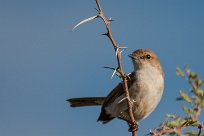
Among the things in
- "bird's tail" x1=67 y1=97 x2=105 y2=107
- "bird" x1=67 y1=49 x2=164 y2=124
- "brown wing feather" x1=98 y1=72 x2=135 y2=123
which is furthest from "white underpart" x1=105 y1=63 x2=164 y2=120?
"bird's tail" x1=67 y1=97 x2=105 y2=107

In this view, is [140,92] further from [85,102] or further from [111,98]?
[85,102]

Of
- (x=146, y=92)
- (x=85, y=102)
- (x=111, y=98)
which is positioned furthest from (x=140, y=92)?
(x=85, y=102)

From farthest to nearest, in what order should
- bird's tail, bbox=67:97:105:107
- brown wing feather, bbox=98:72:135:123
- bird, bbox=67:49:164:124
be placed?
bird's tail, bbox=67:97:105:107
brown wing feather, bbox=98:72:135:123
bird, bbox=67:49:164:124

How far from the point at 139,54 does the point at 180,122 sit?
4.71 metres

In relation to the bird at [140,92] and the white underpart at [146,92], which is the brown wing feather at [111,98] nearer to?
the bird at [140,92]

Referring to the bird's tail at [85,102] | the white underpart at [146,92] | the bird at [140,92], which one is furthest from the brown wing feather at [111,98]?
the bird's tail at [85,102]

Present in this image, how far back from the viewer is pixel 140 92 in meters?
6.77

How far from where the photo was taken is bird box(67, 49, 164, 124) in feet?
22.1

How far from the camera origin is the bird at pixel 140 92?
6734 mm

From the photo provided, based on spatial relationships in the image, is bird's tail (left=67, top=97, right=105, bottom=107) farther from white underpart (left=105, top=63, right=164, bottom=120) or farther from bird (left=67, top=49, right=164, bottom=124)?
white underpart (left=105, top=63, right=164, bottom=120)

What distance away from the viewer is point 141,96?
22.1 ft

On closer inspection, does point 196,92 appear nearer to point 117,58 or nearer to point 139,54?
point 117,58

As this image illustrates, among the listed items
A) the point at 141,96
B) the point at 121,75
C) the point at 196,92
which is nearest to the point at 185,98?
the point at 196,92

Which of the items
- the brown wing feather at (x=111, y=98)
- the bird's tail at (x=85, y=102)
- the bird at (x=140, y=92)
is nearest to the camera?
the bird at (x=140, y=92)
